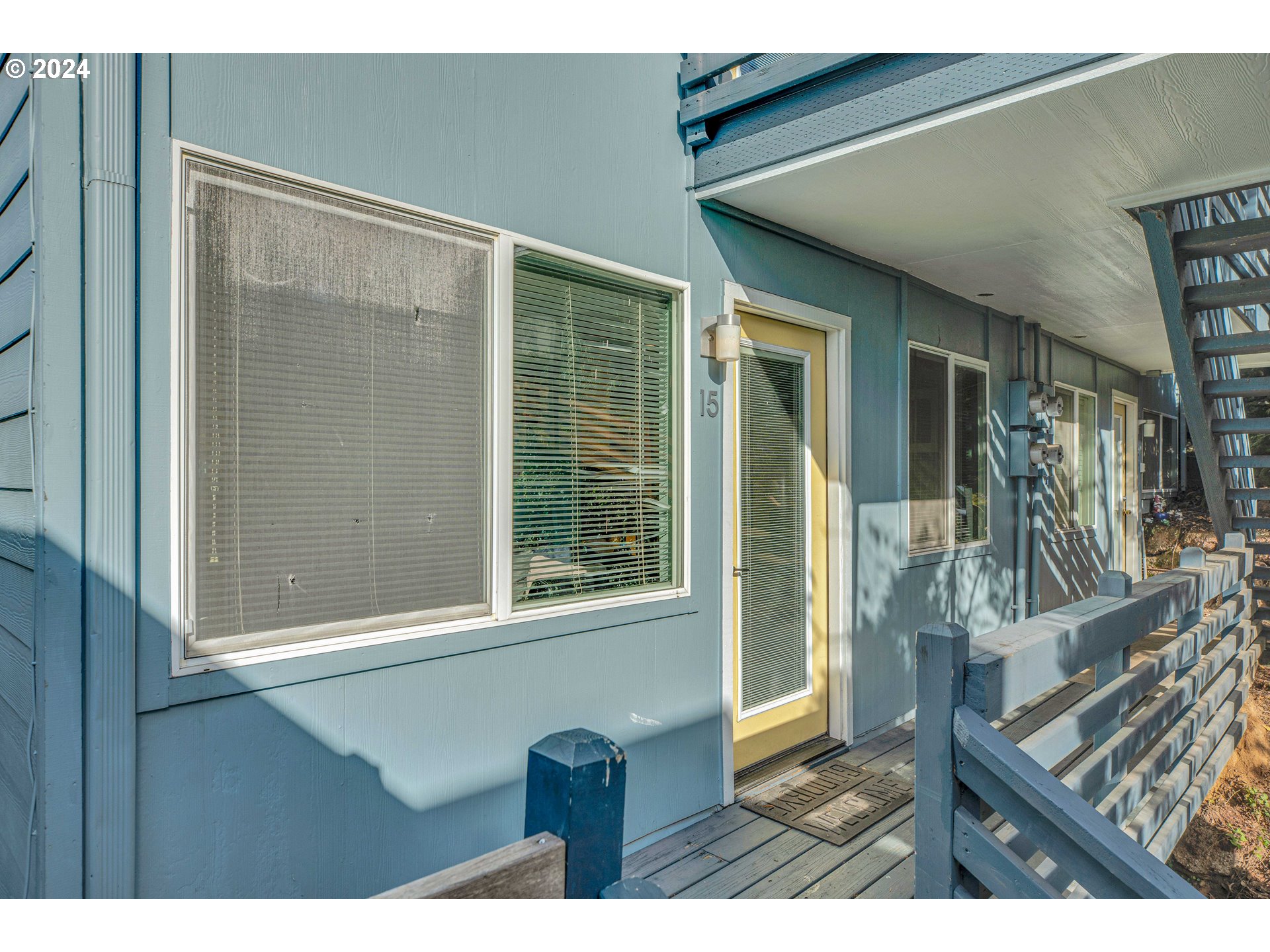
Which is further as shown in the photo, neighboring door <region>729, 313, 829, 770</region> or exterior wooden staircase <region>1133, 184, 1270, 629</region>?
neighboring door <region>729, 313, 829, 770</region>

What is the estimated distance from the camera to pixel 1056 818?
151 cm

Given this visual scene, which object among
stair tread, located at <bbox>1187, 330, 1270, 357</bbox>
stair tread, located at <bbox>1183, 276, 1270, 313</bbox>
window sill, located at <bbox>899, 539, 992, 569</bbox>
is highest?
stair tread, located at <bbox>1183, 276, 1270, 313</bbox>

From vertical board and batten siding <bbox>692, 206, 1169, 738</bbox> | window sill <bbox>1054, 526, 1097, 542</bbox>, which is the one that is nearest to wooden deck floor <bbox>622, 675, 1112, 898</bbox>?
vertical board and batten siding <bbox>692, 206, 1169, 738</bbox>

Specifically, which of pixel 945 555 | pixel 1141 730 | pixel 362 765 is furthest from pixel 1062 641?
pixel 945 555

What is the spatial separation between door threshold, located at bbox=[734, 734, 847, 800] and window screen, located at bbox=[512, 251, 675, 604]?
103 cm

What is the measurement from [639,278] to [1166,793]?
2756 millimetres

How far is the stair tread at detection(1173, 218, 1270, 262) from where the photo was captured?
3.11 metres

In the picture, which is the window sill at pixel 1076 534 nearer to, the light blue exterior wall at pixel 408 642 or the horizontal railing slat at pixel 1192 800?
the horizontal railing slat at pixel 1192 800

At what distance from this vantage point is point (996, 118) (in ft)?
A: 7.73

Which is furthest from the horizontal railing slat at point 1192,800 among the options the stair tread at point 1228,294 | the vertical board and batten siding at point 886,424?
the stair tread at point 1228,294

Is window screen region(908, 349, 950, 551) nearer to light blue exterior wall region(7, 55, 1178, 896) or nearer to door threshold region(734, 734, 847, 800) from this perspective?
light blue exterior wall region(7, 55, 1178, 896)

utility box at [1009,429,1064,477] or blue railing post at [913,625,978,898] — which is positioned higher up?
utility box at [1009,429,1064,477]

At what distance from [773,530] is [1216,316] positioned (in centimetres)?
309
